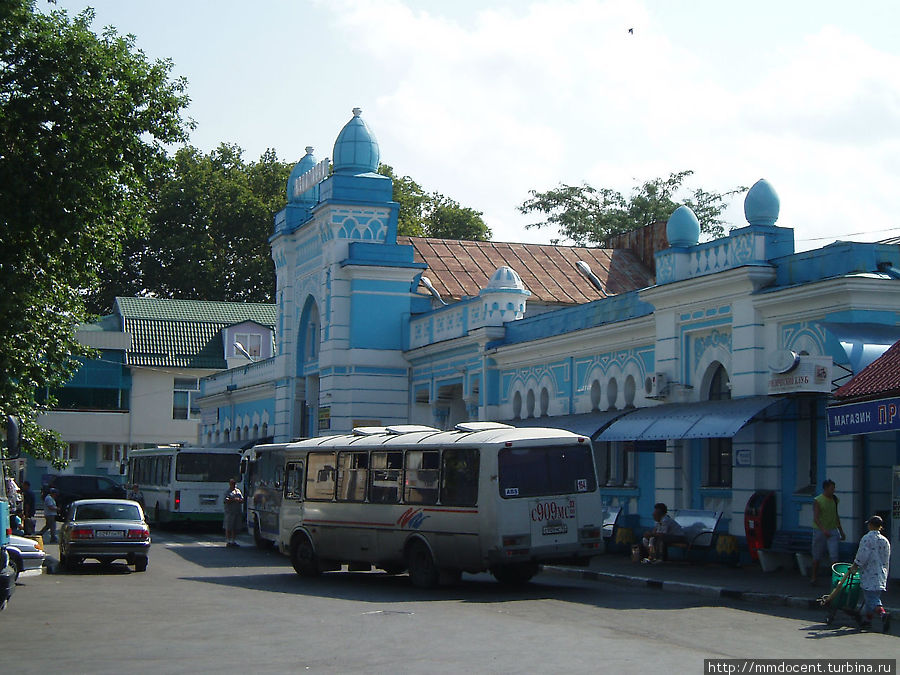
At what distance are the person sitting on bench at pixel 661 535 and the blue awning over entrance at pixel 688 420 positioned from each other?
1.53 metres

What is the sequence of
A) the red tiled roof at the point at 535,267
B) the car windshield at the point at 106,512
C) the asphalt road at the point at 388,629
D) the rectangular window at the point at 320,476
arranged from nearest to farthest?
the asphalt road at the point at 388,629, the rectangular window at the point at 320,476, the car windshield at the point at 106,512, the red tiled roof at the point at 535,267

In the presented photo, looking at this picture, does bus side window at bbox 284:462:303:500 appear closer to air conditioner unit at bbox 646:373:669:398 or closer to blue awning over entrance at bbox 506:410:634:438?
blue awning over entrance at bbox 506:410:634:438

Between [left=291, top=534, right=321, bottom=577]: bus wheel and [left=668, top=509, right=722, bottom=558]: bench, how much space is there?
6576 millimetres

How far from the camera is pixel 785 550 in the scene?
70.5 feet

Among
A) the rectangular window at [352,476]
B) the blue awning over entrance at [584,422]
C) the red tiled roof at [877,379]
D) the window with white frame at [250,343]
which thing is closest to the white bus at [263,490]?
the rectangular window at [352,476]

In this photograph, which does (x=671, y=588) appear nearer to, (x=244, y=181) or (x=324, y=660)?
(x=324, y=660)

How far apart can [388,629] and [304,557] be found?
9042mm

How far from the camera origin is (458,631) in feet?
47.4

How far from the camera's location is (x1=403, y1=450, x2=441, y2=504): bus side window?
2064 centimetres

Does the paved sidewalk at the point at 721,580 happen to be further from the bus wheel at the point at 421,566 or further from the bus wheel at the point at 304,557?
the bus wheel at the point at 304,557

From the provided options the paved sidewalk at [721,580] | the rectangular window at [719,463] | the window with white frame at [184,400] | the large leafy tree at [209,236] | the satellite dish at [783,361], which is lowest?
the paved sidewalk at [721,580]

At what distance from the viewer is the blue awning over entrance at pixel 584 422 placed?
26391mm

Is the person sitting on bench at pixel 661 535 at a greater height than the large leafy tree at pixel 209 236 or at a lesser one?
lesser

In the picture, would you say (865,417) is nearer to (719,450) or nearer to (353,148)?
(719,450)
